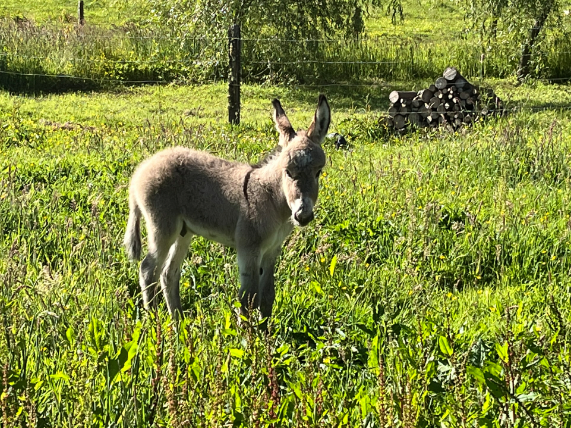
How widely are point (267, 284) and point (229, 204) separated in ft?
2.20

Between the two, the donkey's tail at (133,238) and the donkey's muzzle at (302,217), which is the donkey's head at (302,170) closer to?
the donkey's muzzle at (302,217)

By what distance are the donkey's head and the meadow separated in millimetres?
437

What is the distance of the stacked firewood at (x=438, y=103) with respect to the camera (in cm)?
1316

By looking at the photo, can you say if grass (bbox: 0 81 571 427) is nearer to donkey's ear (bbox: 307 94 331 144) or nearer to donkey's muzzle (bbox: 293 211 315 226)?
donkey's muzzle (bbox: 293 211 315 226)

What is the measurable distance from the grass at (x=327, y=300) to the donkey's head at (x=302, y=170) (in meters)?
0.44

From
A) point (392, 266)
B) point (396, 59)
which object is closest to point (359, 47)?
point (396, 59)

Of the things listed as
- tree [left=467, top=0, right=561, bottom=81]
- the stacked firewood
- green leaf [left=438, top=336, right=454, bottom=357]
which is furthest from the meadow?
tree [left=467, top=0, right=561, bottom=81]

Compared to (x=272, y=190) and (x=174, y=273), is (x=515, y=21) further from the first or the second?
(x=174, y=273)

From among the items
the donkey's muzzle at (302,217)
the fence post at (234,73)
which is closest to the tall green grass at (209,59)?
the fence post at (234,73)

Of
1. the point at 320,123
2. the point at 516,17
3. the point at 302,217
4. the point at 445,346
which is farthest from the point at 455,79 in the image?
the point at 445,346

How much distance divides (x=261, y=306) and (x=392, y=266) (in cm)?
144

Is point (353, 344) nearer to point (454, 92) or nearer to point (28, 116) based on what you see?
point (454, 92)

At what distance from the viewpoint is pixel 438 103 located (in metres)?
13.3

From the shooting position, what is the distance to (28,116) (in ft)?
47.6
